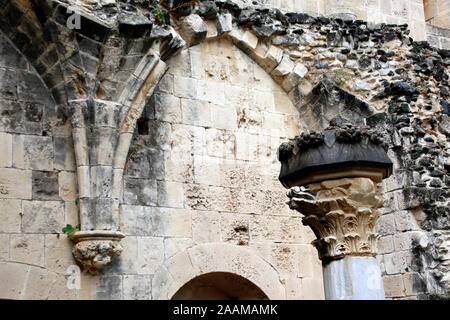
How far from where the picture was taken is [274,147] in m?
7.96

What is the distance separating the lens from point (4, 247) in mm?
5918

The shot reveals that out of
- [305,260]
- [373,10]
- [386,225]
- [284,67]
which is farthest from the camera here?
[373,10]

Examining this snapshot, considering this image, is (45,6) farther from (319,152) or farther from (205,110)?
(319,152)

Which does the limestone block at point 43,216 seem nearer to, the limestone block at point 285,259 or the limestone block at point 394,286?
the limestone block at point 285,259

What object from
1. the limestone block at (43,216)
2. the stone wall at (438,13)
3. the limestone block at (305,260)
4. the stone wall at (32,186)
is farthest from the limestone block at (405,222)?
the stone wall at (438,13)

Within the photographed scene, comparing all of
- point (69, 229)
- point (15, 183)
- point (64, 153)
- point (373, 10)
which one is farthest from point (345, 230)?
point (373, 10)

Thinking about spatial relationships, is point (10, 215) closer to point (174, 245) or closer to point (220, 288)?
point (174, 245)

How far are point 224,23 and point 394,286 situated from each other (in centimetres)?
353

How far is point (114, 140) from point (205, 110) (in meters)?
1.44

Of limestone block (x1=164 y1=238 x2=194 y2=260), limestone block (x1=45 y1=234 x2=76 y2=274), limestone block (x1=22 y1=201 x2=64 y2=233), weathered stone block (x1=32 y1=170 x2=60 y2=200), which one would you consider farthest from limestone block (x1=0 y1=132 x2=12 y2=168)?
limestone block (x1=164 y1=238 x2=194 y2=260)

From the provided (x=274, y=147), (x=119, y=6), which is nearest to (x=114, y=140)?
(x=119, y=6)

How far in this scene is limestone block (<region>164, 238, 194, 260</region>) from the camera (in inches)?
269

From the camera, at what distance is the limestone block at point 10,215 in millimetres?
5965

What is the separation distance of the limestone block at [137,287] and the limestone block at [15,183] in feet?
4.05
